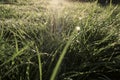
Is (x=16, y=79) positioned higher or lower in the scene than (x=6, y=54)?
lower

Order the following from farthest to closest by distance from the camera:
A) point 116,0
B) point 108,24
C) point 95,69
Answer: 1. point 116,0
2. point 108,24
3. point 95,69

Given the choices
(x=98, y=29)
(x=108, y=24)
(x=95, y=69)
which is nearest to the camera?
(x=95, y=69)

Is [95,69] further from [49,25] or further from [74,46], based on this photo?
[49,25]

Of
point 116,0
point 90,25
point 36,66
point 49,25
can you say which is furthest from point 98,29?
point 116,0

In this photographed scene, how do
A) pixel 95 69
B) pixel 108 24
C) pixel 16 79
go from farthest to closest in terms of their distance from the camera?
pixel 108 24
pixel 95 69
pixel 16 79

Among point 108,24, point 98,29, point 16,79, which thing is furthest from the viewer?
point 108,24

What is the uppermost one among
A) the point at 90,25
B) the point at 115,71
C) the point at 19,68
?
the point at 90,25

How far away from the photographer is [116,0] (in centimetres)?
516

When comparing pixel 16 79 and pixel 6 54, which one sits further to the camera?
pixel 6 54

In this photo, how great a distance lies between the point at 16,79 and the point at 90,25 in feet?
2.89

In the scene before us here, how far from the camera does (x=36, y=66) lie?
A: 1585mm

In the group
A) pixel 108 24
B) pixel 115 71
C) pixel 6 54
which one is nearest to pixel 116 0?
pixel 108 24

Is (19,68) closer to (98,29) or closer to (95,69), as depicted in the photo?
(95,69)

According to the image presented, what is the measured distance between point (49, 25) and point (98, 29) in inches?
15.5
